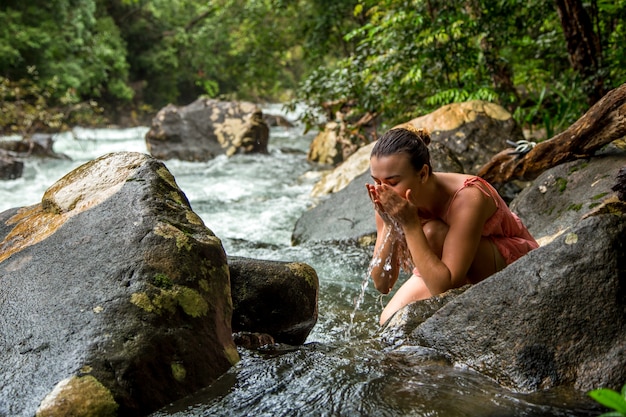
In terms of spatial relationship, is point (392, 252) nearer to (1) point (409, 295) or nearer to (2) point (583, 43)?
(1) point (409, 295)

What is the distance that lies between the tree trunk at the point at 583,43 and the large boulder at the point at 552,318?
10.5 feet

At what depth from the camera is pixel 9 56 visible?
16.3m

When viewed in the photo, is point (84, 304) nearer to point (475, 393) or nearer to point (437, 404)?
point (437, 404)

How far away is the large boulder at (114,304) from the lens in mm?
1913

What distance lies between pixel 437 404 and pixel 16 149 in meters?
12.3

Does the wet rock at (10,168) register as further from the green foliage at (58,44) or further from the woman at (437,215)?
the woman at (437,215)

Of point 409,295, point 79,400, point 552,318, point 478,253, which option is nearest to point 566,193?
point 478,253

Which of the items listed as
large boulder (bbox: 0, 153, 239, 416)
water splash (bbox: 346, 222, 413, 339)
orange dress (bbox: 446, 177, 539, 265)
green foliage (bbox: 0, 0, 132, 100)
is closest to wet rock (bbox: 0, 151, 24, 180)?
green foliage (bbox: 0, 0, 132, 100)

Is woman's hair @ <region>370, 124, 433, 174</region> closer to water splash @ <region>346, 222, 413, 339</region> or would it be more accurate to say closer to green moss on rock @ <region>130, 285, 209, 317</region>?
water splash @ <region>346, 222, 413, 339</region>

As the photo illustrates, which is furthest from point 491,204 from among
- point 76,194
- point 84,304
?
point 76,194

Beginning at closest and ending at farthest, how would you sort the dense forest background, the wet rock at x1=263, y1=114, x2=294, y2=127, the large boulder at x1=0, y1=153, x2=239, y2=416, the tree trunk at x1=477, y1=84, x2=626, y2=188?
the large boulder at x1=0, y1=153, x2=239, y2=416
the tree trunk at x1=477, y1=84, x2=626, y2=188
the dense forest background
the wet rock at x1=263, y1=114, x2=294, y2=127

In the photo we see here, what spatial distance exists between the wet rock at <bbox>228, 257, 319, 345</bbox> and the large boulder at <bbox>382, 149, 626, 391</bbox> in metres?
0.68

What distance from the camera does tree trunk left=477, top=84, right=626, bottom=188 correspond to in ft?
12.2

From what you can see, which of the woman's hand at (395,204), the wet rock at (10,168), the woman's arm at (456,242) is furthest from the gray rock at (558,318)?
the wet rock at (10,168)
